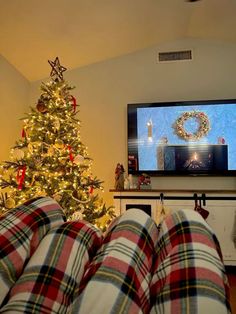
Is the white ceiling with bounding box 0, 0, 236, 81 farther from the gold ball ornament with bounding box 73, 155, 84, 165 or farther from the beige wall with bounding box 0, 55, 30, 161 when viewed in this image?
the gold ball ornament with bounding box 73, 155, 84, 165

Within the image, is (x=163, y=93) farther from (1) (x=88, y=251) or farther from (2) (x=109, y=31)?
(1) (x=88, y=251)

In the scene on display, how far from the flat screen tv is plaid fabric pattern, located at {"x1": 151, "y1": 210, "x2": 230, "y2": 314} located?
2914 mm

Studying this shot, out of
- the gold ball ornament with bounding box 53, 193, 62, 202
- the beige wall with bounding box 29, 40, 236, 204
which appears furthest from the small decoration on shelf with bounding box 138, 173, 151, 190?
the gold ball ornament with bounding box 53, 193, 62, 202

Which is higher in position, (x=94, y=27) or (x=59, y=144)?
(x=94, y=27)

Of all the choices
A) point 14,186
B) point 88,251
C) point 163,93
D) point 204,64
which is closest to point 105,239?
point 88,251

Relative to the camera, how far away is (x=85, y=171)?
281 centimetres

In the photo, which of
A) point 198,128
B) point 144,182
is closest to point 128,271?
point 144,182

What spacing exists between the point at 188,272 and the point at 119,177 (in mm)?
2979

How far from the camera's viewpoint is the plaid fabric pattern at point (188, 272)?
390 millimetres

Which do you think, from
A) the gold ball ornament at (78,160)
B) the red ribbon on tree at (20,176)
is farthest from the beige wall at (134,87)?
the red ribbon on tree at (20,176)

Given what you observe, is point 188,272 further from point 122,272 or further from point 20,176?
point 20,176

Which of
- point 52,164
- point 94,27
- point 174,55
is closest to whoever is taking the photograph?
point 52,164

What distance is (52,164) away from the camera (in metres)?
2.49

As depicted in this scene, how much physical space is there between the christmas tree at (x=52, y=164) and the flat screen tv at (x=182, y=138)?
1.01m
